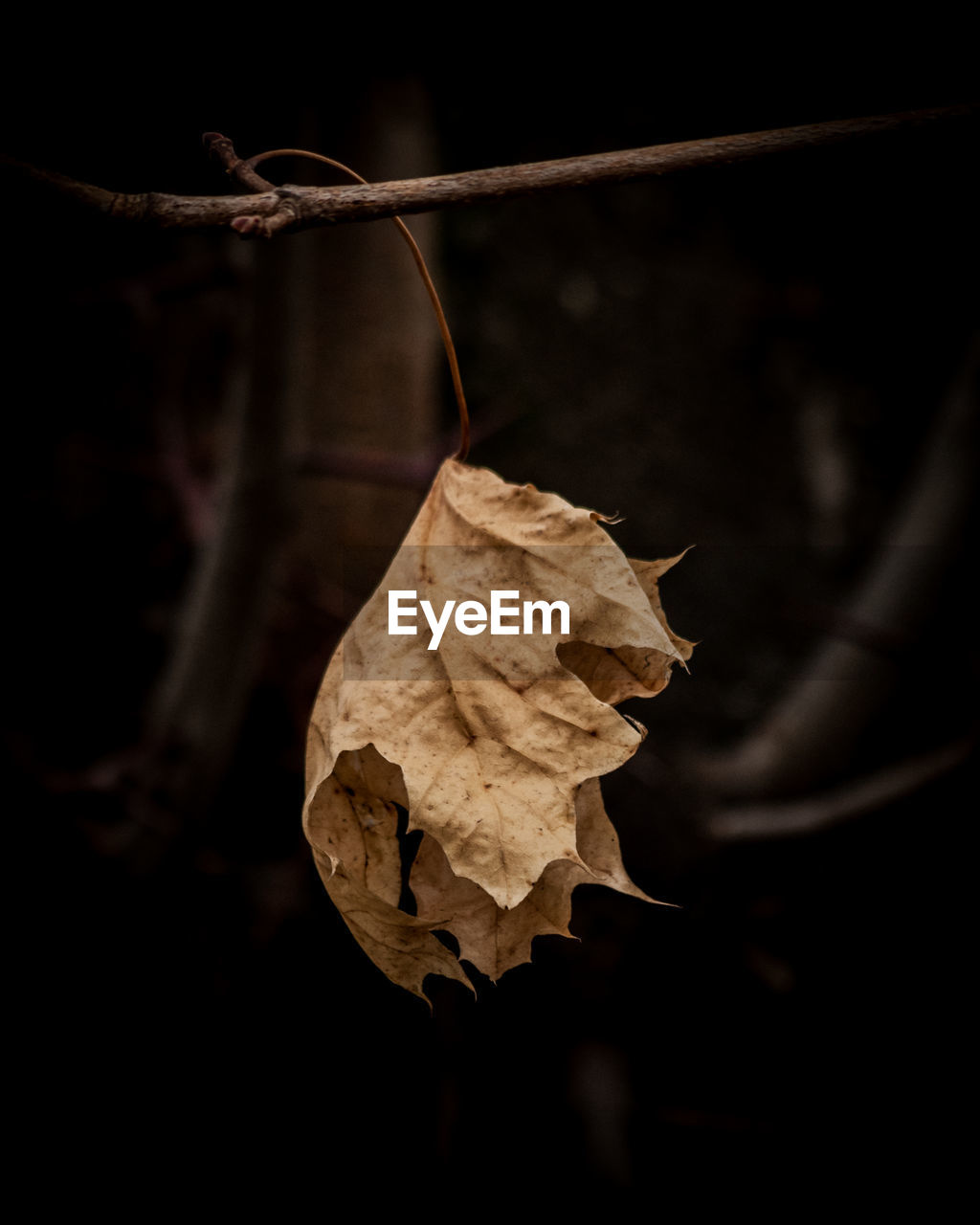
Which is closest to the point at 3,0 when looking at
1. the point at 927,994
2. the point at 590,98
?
the point at 590,98

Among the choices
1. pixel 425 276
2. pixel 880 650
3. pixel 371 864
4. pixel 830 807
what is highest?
pixel 425 276

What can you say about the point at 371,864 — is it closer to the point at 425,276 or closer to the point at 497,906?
the point at 497,906

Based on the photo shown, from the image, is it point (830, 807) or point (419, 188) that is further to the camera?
point (830, 807)

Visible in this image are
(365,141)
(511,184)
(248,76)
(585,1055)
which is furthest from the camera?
(585,1055)

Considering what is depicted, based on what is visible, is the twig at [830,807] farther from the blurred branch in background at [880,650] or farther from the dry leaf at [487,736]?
the dry leaf at [487,736]

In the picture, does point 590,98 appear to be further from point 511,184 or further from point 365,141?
point 511,184

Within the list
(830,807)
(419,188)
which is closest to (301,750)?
(830,807)
